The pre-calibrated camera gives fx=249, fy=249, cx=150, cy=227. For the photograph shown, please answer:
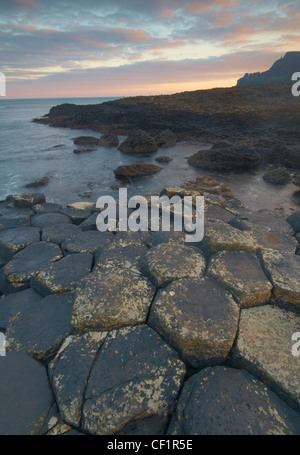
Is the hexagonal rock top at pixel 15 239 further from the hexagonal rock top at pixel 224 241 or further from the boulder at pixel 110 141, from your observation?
the boulder at pixel 110 141

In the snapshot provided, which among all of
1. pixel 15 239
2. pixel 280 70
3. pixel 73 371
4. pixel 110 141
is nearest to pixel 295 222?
pixel 73 371

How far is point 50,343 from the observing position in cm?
225

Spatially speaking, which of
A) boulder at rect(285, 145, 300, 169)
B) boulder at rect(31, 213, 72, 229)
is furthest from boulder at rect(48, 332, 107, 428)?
boulder at rect(285, 145, 300, 169)

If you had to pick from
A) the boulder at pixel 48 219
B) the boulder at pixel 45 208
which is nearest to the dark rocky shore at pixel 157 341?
the boulder at pixel 48 219

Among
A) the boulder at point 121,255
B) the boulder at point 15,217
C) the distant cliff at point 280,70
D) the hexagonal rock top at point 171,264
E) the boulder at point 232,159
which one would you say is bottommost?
the boulder at point 15,217

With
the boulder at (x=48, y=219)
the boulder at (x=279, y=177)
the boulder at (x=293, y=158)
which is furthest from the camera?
the boulder at (x=293, y=158)

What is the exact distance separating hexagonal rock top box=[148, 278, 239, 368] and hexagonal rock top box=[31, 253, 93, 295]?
109 centimetres

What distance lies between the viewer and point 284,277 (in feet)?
8.31

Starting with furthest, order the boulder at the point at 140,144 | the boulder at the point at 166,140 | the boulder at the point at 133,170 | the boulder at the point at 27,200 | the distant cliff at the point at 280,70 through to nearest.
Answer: the distant cliff at the point at 280,70 < the boulder at the point at 166,140 < the boulder at the point at 140,144 < the boulder at the point at 133,170 < the boulder at the point at 27,200

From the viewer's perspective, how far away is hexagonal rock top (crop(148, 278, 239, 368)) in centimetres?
195

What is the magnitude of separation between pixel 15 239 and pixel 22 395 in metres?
2.68

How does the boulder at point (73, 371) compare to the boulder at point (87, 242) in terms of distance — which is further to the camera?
the boulder at point (87, 242)

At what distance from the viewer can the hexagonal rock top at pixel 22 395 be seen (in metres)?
1.75
